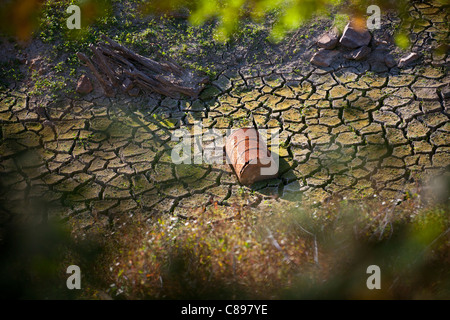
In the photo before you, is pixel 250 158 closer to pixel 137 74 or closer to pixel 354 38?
pixel 137 74

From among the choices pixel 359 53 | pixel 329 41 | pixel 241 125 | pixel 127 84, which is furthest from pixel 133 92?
pixel 359 53

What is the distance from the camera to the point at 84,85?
6391 millimetres

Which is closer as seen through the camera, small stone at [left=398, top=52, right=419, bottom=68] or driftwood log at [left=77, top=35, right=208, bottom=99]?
small stone at [left=398, top=52, right=419, bottom=68]

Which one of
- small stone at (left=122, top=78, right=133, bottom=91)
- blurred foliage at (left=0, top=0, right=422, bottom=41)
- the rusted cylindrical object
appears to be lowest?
the rusted cylindrical object

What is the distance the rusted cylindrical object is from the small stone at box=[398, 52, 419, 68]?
2.74 meters

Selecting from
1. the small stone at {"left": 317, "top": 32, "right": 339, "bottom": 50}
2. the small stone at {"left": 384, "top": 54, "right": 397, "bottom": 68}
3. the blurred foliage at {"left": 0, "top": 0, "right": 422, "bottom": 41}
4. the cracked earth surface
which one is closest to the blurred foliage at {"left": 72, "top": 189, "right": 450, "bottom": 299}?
the cracked earth surface

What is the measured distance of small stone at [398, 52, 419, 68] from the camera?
601cm

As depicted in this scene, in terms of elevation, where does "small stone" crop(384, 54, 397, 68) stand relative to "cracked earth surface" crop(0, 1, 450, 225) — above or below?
above

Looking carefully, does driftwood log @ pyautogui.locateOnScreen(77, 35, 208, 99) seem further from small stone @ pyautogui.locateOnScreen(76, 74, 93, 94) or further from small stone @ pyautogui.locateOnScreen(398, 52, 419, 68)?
small stone @ pyautogui.locateOnScreen(398, 52, 419, 68)

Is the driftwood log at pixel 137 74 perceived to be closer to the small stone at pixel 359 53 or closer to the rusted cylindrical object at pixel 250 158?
the rusted cylindrical object at pixel 250 158

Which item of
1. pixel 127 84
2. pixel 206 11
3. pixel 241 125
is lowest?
pixel 241 125

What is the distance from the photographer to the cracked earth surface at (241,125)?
471 cm

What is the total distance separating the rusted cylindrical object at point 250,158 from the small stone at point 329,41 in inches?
94.4

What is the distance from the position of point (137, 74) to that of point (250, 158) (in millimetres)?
2615
